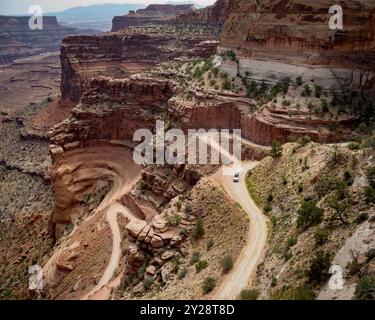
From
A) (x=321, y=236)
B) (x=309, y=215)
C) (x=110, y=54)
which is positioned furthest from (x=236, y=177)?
(x=110, y=54)

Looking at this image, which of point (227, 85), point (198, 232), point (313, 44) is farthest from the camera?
point (227, 85)

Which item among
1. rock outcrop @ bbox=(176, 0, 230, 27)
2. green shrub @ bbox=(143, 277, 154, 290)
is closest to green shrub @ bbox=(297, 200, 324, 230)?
green shrub @ bbox=(143, 277, 154, 290)

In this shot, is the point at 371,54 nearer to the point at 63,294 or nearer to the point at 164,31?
the point at 63,294

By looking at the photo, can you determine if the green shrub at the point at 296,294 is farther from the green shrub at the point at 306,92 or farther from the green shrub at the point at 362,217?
the green shrub at the point at 306,92

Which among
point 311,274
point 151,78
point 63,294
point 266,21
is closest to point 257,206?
point 311,274

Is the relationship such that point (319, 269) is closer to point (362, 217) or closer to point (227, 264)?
point (362, 217)

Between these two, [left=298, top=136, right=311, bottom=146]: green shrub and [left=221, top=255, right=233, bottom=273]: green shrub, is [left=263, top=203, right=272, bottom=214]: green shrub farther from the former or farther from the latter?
[left=298, top=136, right=311, bottom=146]: green shrub
